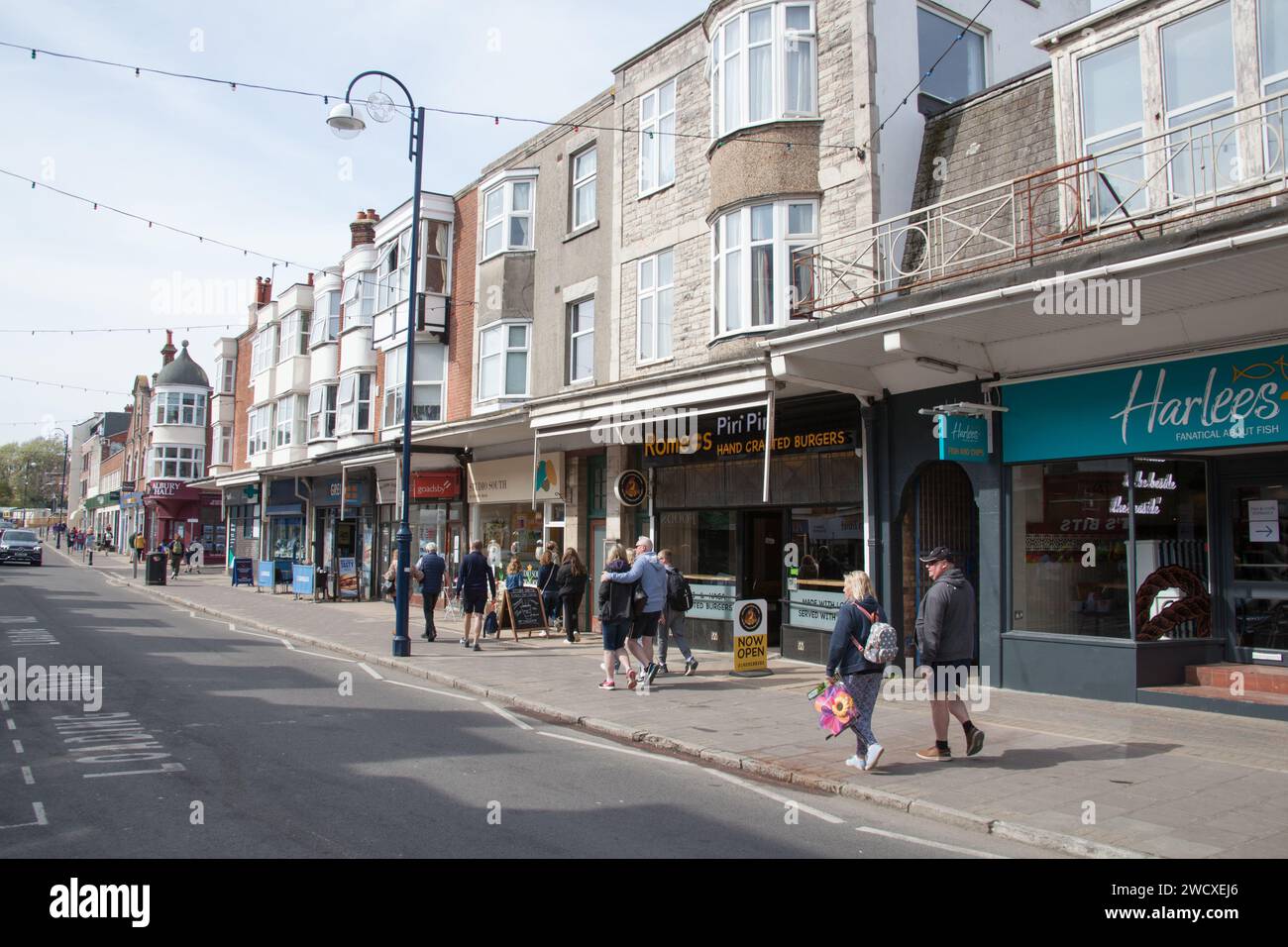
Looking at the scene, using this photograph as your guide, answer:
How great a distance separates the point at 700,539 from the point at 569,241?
288 inches

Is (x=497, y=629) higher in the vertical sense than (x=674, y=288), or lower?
lower

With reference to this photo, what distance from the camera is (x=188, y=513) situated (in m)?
53.5

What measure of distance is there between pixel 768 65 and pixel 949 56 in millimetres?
3135

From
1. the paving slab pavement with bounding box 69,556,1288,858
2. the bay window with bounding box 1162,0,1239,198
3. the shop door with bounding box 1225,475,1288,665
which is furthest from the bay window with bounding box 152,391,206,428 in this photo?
the shop door with bounding box 1225,475,1288,665

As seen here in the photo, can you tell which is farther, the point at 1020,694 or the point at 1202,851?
the point at 1020,694

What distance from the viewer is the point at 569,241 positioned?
19.6m

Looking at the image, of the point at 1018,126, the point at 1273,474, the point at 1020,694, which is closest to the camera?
the point at 1273,474

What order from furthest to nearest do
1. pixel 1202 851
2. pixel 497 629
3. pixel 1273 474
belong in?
1. pixel 497 629
2. pixel 1273 474
3. pixel 1202 851

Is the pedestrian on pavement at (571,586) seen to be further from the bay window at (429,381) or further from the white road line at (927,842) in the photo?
the white road line at (927,842)

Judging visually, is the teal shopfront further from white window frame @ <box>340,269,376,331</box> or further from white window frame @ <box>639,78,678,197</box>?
white window frame @ <box>340,269,376,331</box>

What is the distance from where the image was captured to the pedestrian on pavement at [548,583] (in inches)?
707
